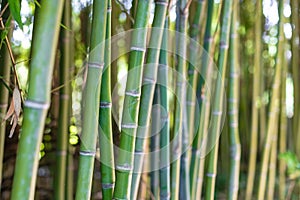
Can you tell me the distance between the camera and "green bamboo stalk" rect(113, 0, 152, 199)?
1.85ft

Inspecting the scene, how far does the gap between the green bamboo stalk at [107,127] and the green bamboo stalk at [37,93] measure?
7.7 inches

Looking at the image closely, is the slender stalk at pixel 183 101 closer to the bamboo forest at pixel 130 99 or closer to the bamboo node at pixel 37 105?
the bamboo forest at pixel 130 99

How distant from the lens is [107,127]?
1.89ft

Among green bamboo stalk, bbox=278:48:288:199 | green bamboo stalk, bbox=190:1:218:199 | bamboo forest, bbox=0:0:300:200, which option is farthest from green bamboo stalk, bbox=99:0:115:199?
green bamboo stalk, bbox=278:48:288:199

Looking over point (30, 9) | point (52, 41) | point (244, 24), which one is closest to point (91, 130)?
point (52, 41)

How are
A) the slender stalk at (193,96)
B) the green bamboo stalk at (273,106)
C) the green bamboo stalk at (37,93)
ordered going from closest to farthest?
1. the green bamboo stalk at (37,93)
2. the slender stalk at (193,96)
3. the green bamboo stalk at (273,106)

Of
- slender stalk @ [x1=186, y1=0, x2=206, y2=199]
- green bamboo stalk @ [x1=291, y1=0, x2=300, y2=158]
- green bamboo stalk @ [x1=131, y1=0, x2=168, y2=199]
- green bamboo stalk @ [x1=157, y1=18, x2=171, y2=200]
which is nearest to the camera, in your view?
green bamboo stalk @ [x1=131, y1=0, x2=168, y2=199]

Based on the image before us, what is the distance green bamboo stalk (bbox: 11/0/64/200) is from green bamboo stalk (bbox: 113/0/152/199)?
7.9 inches

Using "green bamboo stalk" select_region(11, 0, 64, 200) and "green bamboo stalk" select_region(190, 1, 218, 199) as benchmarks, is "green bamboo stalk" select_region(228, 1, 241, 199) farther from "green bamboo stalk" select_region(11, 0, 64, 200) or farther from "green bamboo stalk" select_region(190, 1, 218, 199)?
"green bamboo stalk" select_region(11, 0, 64, 200)

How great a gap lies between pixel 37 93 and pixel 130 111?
0.22 m

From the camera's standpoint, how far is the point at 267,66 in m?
1.58

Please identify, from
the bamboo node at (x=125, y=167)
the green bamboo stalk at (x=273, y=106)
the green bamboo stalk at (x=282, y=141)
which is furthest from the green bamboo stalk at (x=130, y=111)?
the green bamboo stalk at (x=282, y=141)

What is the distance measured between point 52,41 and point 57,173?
1.44 ft

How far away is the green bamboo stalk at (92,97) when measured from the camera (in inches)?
20.6
